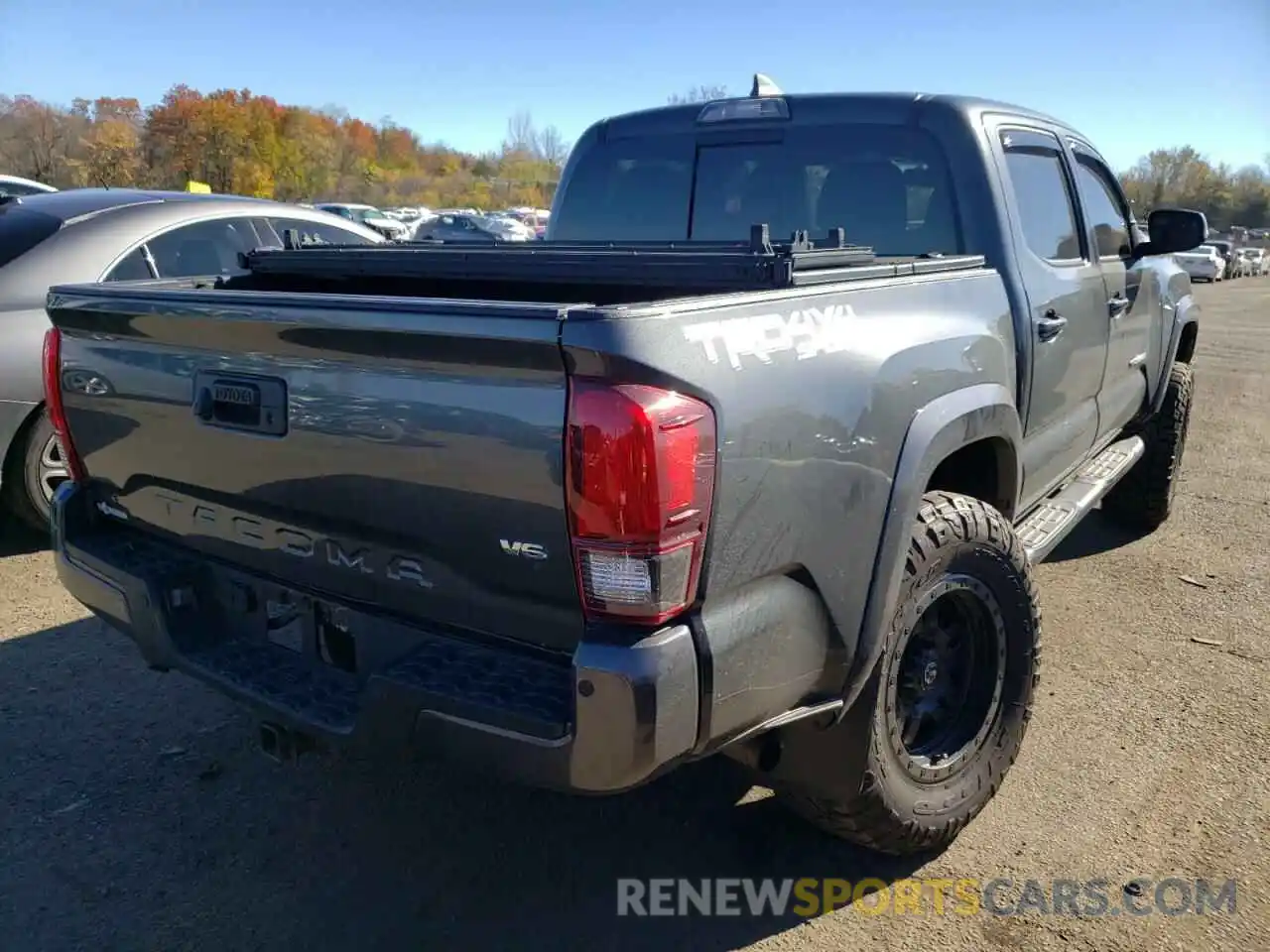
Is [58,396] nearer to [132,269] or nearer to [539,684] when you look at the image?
[539,684]

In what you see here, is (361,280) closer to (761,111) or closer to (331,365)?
(331,365)

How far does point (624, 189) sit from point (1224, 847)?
10.2 feet

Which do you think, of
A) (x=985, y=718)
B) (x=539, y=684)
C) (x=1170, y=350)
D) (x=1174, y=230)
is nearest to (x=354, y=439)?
(x=539, y=684)

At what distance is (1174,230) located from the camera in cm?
461

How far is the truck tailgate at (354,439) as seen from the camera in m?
1.90

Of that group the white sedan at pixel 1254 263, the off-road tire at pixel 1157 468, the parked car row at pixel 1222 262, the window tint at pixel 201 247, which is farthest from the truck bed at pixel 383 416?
the white sedan at pixel 1254 263

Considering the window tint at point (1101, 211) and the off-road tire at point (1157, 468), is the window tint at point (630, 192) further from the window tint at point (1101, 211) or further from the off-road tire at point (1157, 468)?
the off-road tire at point (1157, 468)

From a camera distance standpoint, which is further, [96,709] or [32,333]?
[32,333]

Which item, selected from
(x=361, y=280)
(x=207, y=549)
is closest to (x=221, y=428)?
(x=207, y=549)

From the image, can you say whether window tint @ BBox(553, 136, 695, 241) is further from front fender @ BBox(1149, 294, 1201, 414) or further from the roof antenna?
front fender @ BBox(1149, 294, 1201, 414)

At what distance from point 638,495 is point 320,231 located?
521 cm

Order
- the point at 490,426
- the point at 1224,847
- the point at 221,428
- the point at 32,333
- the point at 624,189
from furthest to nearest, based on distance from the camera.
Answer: the point at 32,333, the point at 624,189, the point at 1224,847, the point at 221,428, the point at 490,426

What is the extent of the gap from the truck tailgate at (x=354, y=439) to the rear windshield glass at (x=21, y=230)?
2.63 meters

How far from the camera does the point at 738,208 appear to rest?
12.6 ft
